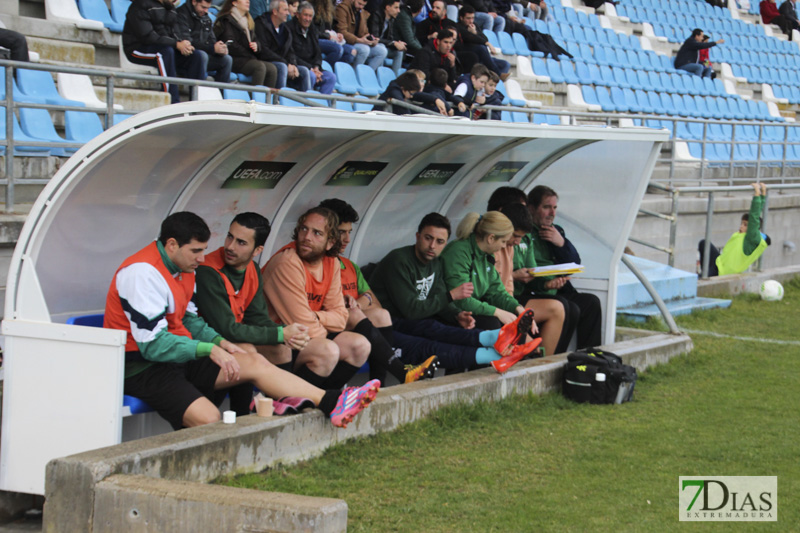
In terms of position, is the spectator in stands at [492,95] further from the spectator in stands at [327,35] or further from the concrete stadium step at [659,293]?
the concrete stadium step at [659,293]

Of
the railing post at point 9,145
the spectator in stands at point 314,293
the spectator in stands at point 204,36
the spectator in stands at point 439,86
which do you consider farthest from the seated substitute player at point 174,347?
the spectator in stands at point 439,86

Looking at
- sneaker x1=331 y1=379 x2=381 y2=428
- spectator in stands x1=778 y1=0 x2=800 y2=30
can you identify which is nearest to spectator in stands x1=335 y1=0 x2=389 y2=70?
sneaker x1=331 y1=379 x2=381 y2=428

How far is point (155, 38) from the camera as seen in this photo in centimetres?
923

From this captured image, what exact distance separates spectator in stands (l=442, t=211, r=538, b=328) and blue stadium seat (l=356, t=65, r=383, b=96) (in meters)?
5.79

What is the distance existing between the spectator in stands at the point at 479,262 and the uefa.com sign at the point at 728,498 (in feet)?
8.08

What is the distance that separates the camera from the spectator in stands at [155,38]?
924 centimetres

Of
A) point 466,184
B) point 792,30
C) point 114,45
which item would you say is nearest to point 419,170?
point 466,184

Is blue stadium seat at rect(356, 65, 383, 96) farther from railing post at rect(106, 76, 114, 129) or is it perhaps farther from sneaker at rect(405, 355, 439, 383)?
sneaker at rect(405, 355, 439, 383)

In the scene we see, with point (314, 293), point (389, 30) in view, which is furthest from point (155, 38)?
point (389, 30)

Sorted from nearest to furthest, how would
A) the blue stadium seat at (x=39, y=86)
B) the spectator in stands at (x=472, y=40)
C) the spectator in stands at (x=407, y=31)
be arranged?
1. the blue stadium seat at (x=39, y=86)
2. the spectator in stands at (x=407, y=31)
3. the spectator in stands at (x=472, y=40)

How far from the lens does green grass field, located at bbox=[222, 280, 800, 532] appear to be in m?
4.44

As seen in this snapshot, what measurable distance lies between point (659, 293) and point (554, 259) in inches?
113

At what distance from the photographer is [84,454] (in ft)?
13.8

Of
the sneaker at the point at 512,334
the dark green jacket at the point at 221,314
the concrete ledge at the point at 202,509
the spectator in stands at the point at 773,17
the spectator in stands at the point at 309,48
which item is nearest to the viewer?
the concrete ledge at the point at 202,509
